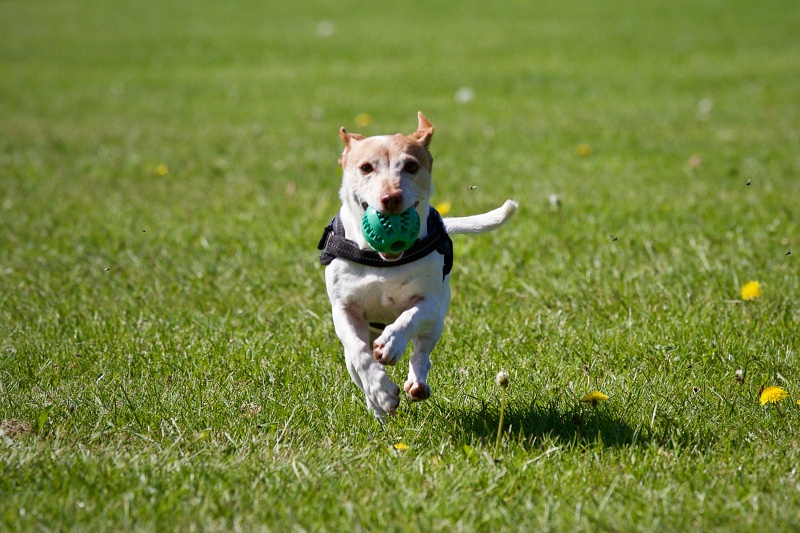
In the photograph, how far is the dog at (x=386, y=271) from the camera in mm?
3168

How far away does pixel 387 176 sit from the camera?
10.6 feet

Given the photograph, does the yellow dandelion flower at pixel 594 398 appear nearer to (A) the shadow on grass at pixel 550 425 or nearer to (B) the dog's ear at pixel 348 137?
(A) the shadow on grass at pixel 550 425

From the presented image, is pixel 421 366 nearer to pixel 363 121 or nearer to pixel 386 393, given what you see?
pixel 386 393

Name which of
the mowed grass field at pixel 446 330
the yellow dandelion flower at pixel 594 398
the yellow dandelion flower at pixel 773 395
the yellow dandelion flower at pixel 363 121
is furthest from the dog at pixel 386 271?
the yellow dandelion flower at pixel 363 121

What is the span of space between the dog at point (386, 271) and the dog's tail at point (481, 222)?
0.26 m

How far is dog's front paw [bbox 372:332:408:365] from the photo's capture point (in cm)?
311

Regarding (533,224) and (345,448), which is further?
(533,224)

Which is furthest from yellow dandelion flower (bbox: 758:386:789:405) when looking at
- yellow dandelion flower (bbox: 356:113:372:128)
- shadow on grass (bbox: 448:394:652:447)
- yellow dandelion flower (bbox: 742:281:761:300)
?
yellow dandelion flower (bbox: 356:113:372:128)

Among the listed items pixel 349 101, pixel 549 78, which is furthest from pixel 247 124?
pixel 549 78

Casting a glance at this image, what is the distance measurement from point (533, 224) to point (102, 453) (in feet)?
12.3

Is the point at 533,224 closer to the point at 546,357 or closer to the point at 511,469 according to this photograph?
the point at 546,357

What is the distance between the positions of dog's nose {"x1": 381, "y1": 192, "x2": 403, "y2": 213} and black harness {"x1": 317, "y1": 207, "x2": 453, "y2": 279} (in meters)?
0.25

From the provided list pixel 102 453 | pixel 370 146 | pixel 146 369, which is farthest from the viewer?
pixel 146 369

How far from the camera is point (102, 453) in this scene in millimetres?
3051
